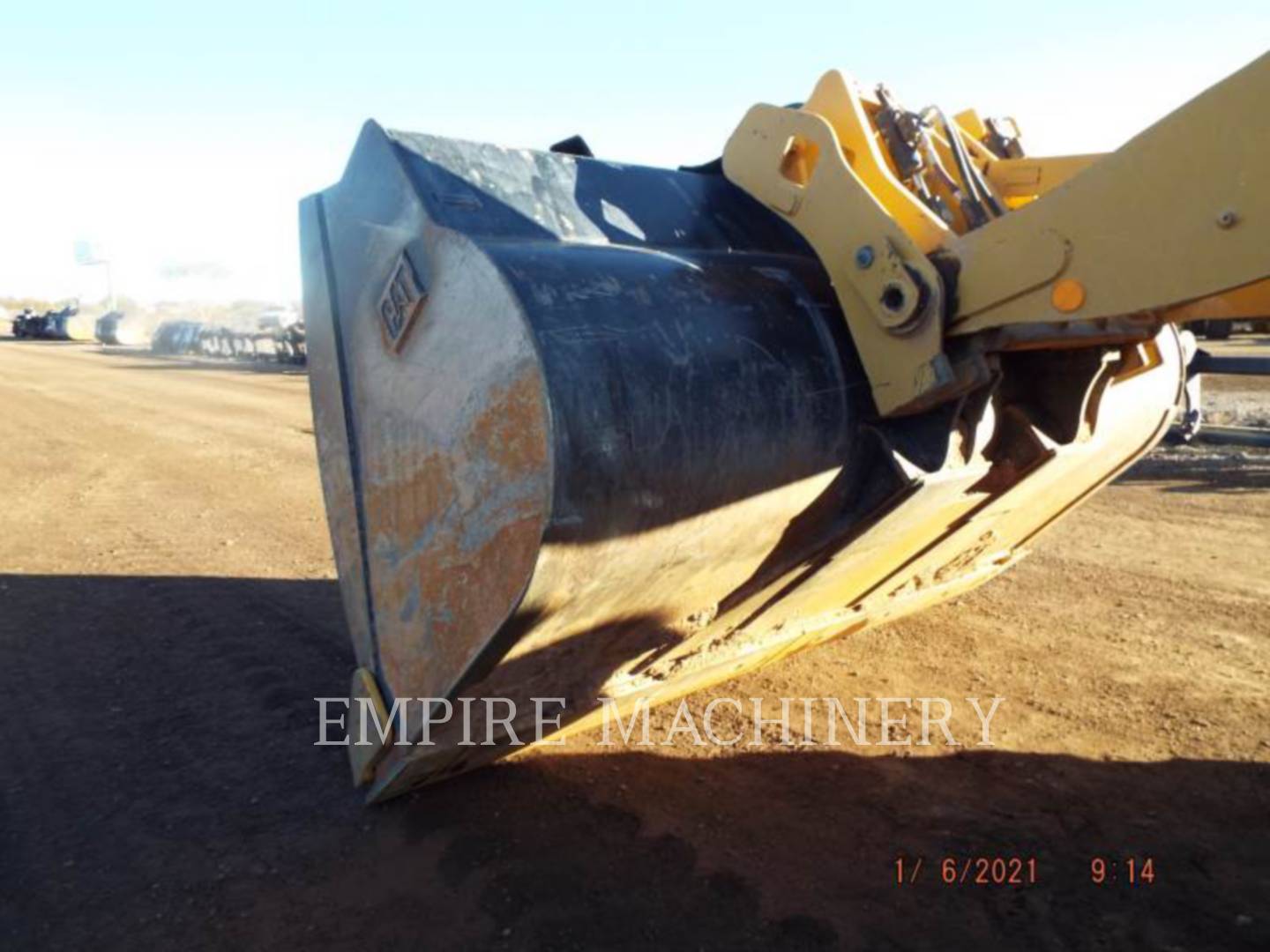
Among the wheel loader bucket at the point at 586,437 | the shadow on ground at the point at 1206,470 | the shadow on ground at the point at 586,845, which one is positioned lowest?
the shadow on ground at the point at 586,845

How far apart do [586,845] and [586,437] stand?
1445 mm

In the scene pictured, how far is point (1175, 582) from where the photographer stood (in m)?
5.45

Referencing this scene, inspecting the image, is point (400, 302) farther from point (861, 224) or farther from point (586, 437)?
point (861, 224)

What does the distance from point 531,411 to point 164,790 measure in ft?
7.17

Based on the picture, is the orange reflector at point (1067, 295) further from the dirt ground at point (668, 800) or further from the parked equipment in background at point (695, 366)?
the dirt ground at point (668, 800)

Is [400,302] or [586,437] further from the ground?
[400,302]

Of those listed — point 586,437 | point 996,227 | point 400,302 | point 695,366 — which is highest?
point 996,227

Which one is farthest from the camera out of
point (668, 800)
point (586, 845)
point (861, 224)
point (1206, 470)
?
point (1206, 470)

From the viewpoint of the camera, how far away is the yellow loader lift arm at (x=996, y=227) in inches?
76.9

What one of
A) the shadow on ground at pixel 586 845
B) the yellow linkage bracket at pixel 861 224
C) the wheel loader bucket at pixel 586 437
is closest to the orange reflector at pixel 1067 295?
the yellow linkage bracket at pixel 861 224

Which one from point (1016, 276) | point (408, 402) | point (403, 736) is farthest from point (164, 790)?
point (1016, 276)
